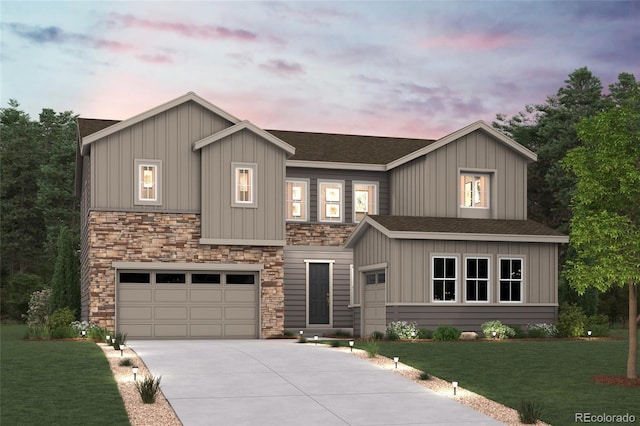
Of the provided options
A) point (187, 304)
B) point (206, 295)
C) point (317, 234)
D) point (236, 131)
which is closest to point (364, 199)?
point (317, 234)

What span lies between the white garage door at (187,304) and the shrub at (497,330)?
767cm

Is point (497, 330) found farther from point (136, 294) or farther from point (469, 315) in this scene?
point (136, 294)

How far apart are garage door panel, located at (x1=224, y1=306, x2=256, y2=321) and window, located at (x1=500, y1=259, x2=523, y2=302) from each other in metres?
8.38

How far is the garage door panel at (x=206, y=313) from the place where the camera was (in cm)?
2823

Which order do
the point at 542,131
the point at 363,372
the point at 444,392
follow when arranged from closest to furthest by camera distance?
the point at 444,392 < the point at 363,372 < the point at 542,131

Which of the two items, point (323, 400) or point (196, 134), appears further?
point (196, 134)

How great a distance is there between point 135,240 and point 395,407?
1543 centimetres

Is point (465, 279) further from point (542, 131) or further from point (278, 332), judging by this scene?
point (542, 131)

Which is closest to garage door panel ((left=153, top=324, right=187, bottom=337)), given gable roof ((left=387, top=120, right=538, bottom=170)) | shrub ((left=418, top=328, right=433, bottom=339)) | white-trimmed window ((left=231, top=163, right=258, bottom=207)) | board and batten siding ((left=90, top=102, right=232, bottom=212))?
board and batten siding ((left=90, top=102, right=232, bottom=212))

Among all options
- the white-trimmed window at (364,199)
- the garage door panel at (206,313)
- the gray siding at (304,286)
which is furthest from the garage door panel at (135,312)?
the white-trimmed window at (364,199)

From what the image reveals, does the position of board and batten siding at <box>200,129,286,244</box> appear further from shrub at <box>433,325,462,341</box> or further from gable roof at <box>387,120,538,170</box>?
shrub at <box>433,325,462,341</box>

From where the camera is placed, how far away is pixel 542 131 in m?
49.4

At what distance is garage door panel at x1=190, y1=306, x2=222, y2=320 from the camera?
92.6ft

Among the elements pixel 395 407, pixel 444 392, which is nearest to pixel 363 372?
pixel 444 392
